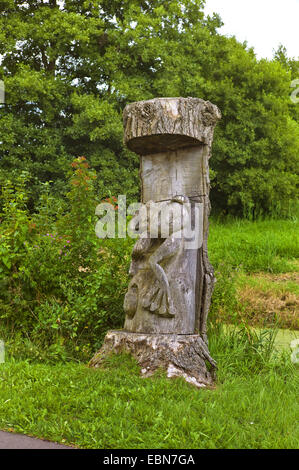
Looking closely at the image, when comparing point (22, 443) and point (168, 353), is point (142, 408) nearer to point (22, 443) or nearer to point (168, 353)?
point (22, 443)

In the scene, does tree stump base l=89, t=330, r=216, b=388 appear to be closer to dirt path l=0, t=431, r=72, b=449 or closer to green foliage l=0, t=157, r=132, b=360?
green foliage l=0, t=157, r=132, b=360

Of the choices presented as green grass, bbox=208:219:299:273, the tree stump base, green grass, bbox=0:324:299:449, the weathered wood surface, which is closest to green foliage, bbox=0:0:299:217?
green grass, bbox=208:219:299:273

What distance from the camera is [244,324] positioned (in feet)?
18.6

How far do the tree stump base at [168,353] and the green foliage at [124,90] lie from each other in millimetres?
10043

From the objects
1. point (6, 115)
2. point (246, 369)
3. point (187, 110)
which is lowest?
point (246, 369)

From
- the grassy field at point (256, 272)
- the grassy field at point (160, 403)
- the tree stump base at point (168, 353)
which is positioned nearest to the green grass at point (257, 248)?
the grassy field at point (256, 272)

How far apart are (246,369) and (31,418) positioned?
221 centimetres

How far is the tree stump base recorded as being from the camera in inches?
173

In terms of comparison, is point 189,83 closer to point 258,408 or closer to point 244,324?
point 244,324

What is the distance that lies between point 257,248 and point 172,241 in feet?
23.6

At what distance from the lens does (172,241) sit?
4.83m

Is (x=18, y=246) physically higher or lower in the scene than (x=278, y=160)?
lower

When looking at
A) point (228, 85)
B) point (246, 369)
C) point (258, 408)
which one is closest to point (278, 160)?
point (228, 85)

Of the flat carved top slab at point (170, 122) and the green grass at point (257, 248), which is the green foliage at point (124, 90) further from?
the flat carved top slab at point (170, 122)
